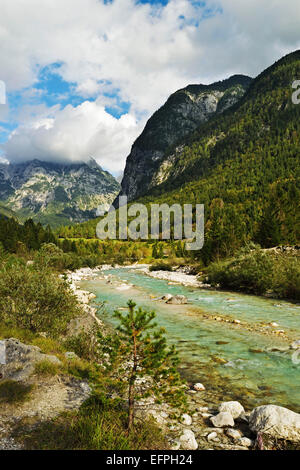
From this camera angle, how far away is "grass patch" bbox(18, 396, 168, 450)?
207 inches

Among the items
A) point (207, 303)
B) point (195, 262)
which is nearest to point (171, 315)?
point (207, 303)

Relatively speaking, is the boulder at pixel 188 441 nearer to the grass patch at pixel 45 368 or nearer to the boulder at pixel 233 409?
the boulder at pixel 233 409

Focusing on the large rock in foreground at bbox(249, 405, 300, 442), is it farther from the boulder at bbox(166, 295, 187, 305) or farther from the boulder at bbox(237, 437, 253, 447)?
the boulder at bbox(166, 295, 187, 305)

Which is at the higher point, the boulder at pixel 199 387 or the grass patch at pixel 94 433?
the grass patch at pixel 94 433

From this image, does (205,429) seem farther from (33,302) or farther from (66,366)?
(33,302)

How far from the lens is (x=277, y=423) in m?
6.62

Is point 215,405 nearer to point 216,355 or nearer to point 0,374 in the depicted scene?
point 216,355

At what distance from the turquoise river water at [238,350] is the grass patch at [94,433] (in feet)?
15.8

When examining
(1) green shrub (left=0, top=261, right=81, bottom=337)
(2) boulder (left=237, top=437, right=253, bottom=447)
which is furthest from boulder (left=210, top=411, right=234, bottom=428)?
(1) green shrub (left=0, top=261, right=81, bottom=337)

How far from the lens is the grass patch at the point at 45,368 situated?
864 centimetres

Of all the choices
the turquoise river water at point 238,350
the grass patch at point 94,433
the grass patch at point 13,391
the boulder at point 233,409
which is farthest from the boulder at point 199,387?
the grass patch at point 13,391

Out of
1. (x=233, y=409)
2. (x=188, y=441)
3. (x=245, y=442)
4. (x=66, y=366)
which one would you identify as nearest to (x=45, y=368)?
(x=66, y=366)

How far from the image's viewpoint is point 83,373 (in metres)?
9.42
